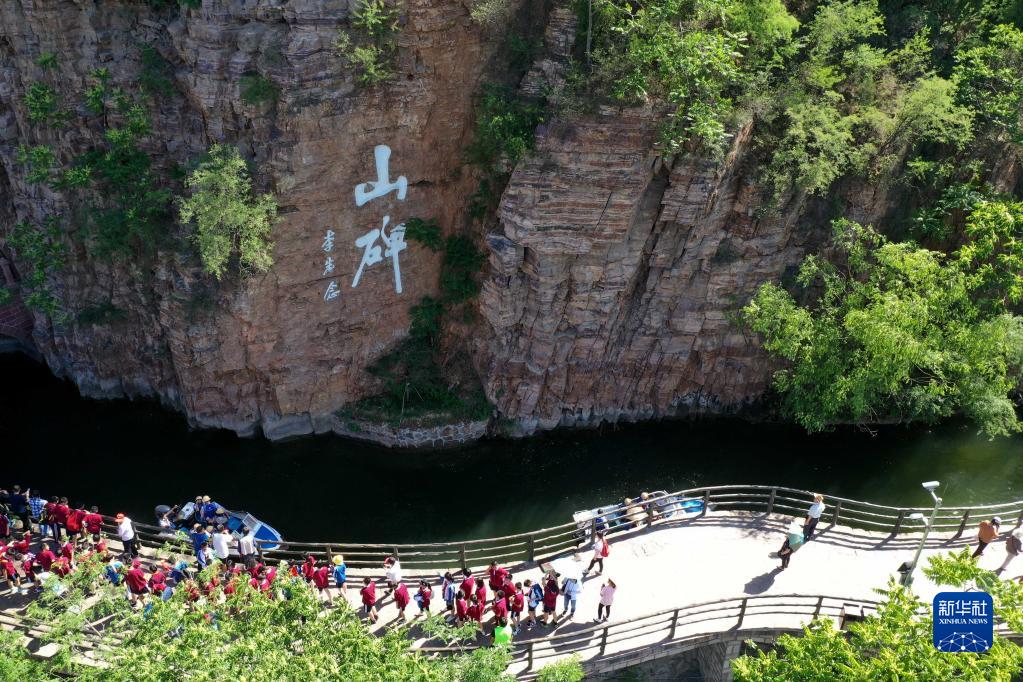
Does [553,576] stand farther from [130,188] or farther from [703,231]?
[130,188]

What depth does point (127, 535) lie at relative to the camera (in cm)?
1830

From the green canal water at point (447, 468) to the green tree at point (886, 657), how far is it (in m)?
9.51

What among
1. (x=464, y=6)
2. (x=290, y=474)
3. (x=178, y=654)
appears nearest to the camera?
(x=178, y=654)

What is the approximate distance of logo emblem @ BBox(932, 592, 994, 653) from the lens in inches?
557

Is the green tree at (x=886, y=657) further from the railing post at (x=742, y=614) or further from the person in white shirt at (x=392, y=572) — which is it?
Answer: the person in white shirt at (x=392, y=572)

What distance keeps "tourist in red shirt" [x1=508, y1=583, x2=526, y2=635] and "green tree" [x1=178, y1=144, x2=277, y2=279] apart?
10.8 meters

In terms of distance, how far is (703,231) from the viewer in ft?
78.0

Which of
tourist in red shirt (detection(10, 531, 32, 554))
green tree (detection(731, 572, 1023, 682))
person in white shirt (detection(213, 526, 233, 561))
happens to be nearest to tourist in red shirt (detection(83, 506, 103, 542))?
tourist in red shirt (detection(10, 531, 32, 554))

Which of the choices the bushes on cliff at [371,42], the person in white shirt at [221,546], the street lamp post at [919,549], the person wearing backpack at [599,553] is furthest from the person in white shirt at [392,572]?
the bushes on cliff at [371,42]

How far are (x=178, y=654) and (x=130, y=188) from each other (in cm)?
1402

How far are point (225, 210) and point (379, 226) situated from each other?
4271mm

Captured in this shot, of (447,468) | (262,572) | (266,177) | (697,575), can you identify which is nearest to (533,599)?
(697,575)

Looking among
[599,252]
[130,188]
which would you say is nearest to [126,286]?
[130,188]

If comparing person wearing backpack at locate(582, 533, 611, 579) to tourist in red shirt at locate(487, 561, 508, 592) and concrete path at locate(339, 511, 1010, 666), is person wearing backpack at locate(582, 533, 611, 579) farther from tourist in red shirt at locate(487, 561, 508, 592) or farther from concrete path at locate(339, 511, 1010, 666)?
tourist in red shirt at locate(487, 561, 508, 592)
